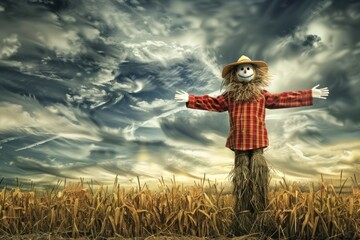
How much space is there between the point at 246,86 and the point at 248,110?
1.24 ft

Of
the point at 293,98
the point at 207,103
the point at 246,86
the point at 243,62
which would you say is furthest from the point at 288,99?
the point at 207,103

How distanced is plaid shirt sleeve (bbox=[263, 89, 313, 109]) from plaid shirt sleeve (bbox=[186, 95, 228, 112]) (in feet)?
2.17

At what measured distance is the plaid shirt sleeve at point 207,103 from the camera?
652cm

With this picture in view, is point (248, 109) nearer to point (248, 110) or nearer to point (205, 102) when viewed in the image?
point (248, 110)

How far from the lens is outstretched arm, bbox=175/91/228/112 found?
6.50 metres

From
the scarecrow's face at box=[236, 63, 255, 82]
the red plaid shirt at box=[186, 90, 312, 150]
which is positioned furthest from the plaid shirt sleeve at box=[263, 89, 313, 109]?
the scarecrow's face at box=[236, 63, 255, 82]

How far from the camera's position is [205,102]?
21.4 feet

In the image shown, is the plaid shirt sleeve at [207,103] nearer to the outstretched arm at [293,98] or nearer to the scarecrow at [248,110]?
the scarecrow at [248,110]

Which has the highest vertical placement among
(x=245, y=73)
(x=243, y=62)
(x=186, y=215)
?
(x=243, y=62)

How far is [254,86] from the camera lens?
20.8 ft

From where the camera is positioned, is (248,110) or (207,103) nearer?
(248,110)

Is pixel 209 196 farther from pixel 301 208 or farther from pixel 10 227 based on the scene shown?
pixel 10 227

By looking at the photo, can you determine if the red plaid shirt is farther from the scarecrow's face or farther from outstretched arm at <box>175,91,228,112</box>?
the scarecrow's face

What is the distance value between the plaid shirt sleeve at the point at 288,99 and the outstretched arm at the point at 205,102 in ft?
2.15
